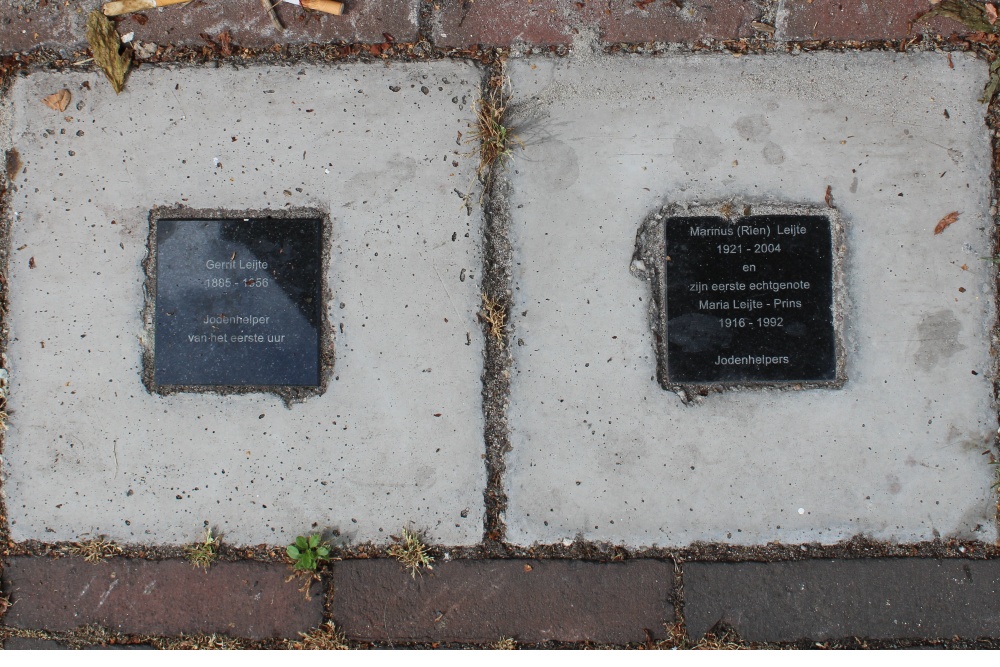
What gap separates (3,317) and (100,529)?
852 millimetres

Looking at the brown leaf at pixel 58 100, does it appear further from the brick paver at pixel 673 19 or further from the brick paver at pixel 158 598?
the brick paver at pixel 673 19

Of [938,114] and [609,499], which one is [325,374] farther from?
[938,114]

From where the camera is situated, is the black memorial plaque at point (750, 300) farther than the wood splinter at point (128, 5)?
No

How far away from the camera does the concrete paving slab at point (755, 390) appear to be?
2.16 metres

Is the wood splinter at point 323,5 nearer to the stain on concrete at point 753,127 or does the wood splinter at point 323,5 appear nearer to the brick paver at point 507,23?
the brick paver at point 507,23

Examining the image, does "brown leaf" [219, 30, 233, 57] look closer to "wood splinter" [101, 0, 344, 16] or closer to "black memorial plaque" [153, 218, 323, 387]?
"wood splinter" [101, 0, 344, 16]

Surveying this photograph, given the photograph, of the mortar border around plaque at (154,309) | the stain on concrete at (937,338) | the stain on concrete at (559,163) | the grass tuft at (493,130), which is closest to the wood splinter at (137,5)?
the grass tuft at (493,130)

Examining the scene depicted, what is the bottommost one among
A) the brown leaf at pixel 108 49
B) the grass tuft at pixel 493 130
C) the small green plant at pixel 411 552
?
the small green plant at pixel 411 552

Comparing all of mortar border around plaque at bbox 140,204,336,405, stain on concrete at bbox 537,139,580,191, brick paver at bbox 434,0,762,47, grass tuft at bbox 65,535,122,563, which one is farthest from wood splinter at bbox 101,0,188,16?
grass tuft at bbox 65,535,122,563

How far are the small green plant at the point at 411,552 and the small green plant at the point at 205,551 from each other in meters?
0.63

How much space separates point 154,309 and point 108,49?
38.4 inches

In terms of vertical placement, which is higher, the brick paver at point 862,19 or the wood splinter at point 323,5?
the wood splinter at point 323,5

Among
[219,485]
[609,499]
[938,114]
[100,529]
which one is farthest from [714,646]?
[100,529]

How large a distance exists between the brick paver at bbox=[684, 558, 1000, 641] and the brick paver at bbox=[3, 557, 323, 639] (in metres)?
1.44
